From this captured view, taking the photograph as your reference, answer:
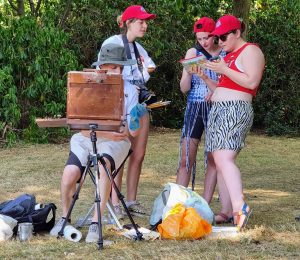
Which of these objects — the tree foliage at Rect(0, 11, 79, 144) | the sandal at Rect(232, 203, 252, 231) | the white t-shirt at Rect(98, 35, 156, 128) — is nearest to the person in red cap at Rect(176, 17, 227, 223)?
the white t-shirt at Rect(98, 35, 156, 128)

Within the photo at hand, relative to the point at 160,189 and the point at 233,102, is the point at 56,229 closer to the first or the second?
the point at 233,102

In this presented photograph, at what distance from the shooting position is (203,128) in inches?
241

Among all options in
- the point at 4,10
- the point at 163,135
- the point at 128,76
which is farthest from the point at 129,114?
the point at 4,10

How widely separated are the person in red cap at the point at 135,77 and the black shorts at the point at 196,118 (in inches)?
13.5

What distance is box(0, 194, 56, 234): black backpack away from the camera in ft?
17.7

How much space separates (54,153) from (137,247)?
18.9ft

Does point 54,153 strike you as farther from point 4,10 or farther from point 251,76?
point 251,76

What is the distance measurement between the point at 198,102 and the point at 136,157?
0.73m

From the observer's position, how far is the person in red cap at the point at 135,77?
19.6 feet

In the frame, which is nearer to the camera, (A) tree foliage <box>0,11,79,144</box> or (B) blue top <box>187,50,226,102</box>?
(B) blue top <box>187,50,226,102</box>

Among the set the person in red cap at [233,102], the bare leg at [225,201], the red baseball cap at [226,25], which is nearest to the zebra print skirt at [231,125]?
the person in red cap at [233,102]

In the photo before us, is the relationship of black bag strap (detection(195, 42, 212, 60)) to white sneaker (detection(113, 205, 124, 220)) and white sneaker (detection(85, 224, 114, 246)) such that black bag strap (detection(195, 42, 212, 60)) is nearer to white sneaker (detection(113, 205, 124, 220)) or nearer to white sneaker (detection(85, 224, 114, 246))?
white sneaker (detection(113, 205, 124, 220))

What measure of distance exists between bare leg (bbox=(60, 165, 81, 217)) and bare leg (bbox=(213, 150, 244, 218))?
1107mm

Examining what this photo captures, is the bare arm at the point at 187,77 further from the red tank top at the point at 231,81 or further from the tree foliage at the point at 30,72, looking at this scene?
the tree foliage at the point at 30,72
